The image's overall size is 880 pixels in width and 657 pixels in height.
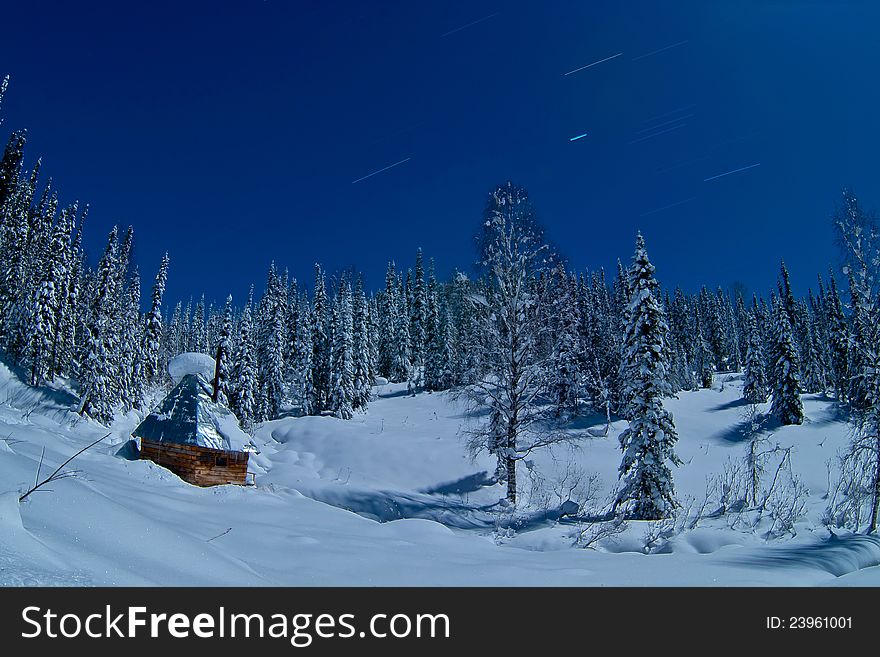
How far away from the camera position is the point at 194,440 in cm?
1819

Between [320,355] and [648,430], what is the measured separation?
39.4 metres

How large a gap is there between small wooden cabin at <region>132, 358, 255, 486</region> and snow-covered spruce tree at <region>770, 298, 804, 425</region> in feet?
145

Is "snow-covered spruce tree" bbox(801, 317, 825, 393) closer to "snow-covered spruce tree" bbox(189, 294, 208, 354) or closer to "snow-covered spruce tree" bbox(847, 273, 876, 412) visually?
"snow-covered spruce tree" bbox(847, 273, 876, 412)

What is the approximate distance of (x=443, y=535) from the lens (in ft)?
24.4

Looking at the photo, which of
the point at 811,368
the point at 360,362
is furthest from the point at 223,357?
the point at 811,368

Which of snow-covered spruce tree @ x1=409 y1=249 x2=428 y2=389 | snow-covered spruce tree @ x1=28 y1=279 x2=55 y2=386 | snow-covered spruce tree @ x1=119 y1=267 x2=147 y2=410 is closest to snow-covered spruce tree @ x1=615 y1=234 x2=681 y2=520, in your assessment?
snow-covered spruce tree @ x1=119 y1=267 x2=147 y2=410

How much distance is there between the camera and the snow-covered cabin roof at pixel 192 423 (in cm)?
1834

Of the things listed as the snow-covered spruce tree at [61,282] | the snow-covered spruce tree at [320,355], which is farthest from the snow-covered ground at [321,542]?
the snow-covered spruce tree at [320,355]

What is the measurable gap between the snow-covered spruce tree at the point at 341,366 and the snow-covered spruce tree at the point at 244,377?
317 inches

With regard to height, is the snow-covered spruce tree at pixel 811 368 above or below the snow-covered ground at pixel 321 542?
above

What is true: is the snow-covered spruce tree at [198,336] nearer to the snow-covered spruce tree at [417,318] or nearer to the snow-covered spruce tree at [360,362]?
the snow-covered spruce tree at [417,318]

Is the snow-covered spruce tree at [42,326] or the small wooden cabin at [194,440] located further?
the snow-covered spruce tree at [42,326]
